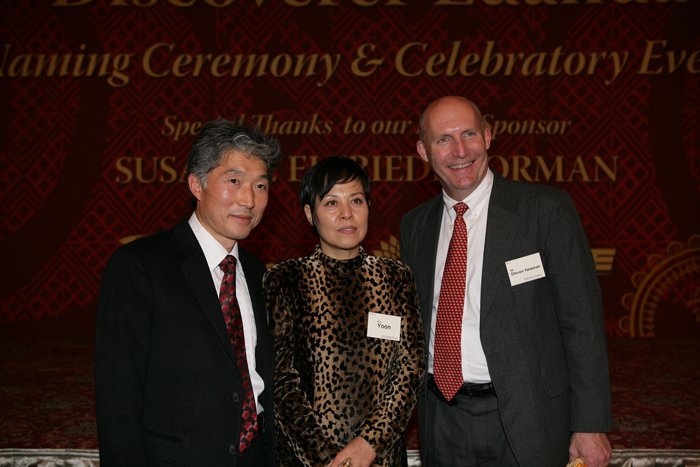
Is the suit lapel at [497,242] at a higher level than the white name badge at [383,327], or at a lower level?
higher

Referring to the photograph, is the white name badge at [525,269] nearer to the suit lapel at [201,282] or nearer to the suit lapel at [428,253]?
the suit lapel at [428,253]

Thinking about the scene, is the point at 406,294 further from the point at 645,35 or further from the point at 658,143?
the point at 645,35

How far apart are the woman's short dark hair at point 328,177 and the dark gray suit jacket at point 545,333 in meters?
0.59

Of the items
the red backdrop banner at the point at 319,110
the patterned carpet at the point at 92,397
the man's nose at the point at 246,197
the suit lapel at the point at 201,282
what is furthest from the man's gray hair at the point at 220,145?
the red backdrop banner at the point at 319,110

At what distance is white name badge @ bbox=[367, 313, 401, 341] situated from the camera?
1.73 meters

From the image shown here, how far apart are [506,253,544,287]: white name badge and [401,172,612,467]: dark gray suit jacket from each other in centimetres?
2


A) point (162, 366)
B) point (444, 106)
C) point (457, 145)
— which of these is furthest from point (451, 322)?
point (162, 366)

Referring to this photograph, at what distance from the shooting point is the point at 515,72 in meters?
5.82

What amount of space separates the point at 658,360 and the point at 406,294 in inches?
165

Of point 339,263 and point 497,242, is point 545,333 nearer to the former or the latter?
point 497,242

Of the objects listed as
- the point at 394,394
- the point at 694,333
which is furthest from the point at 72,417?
the point at 694,333

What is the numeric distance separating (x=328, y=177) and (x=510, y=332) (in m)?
0.89

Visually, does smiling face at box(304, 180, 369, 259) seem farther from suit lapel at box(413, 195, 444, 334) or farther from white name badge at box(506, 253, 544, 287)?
white name badge at box(506, 253, 544, 287)

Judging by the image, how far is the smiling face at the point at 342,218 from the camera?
68.9 inches
